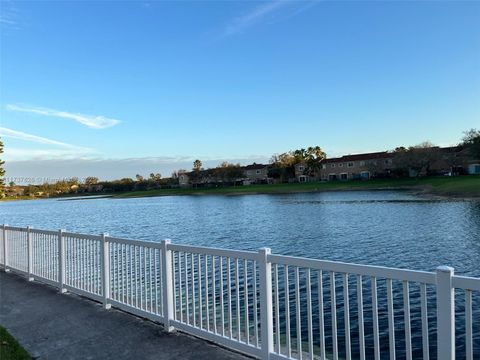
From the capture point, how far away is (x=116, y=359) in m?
5.20

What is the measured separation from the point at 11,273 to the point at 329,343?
321 inches

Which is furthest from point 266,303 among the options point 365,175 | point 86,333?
point 365,175

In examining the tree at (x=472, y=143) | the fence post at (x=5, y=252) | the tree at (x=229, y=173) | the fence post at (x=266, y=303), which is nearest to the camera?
the fence post at (x=266, y=303)

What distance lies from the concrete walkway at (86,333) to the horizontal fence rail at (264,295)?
184 millimetres

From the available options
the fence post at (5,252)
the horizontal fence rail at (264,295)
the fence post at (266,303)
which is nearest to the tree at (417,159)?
the horizontal fence rail at (264,295)

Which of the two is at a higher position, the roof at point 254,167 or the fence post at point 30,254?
the roof at point 254,167

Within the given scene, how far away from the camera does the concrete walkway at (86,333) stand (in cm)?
536

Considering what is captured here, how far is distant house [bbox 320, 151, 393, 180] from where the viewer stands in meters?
92.5

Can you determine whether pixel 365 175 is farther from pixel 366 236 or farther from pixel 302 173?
pixel 366 236

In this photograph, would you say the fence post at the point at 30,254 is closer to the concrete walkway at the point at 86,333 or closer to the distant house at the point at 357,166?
the concrete walkway at the point at 86,333

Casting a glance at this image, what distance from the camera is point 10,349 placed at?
561 centimetres

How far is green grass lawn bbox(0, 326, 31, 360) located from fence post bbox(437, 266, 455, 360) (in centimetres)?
483

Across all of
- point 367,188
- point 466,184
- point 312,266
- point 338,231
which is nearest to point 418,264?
point 338,231

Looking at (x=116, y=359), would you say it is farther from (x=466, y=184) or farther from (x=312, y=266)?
(x=466, y=184)
